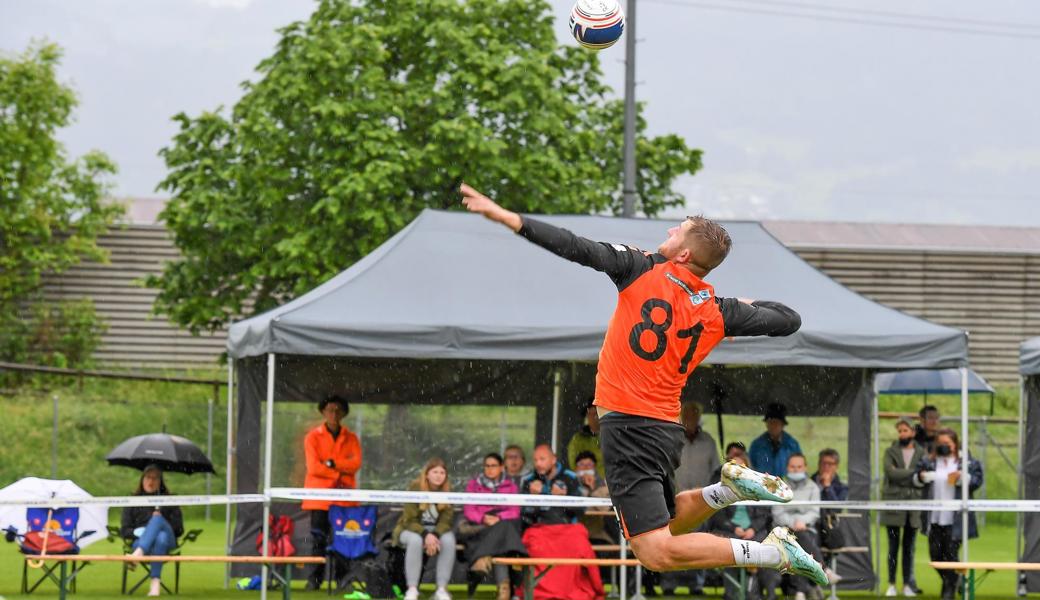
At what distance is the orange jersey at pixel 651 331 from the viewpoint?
7.09 meters

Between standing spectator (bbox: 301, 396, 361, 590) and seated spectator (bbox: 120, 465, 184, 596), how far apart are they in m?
1.17

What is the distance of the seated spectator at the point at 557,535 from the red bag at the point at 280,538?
223 cm

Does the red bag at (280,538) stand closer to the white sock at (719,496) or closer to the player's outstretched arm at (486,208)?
the white sock at (719,496)

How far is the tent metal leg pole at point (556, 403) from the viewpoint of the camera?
47.2ft

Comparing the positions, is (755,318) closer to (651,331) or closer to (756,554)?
(651,331)

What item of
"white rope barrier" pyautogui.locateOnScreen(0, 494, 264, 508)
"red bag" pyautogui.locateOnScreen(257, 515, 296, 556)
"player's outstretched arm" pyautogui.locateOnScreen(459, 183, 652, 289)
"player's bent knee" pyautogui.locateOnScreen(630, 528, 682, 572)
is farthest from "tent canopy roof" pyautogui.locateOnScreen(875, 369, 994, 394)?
"player's outstretched arm" pyautogui.locateOnScreen(459, 183, 652, 289)

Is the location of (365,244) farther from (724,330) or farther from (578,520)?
(724,330)

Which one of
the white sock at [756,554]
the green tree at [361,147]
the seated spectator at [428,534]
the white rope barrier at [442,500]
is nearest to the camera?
the white sock at [756,554]

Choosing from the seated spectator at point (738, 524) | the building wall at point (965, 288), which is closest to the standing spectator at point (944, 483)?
the seated spectator at point (738, 524)

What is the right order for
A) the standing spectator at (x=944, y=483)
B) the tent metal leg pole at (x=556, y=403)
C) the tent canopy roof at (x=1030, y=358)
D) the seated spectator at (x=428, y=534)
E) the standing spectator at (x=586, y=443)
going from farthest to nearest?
the tent metal leg pole at (x=556, y=403), the tent canopy roof at (x=1030, y=358), the standing spectator at (x=944, y=483), the standing spectator at (x=586, y=443), the seated spectator at (x=428, y=534)

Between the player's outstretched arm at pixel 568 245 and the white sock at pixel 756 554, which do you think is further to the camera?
the white sock at pixel 756 554

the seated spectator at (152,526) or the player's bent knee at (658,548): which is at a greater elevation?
the player's bent knee at (658,548)

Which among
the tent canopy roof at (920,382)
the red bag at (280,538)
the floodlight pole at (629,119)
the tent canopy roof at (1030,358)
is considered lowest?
the red bag at (280,538)

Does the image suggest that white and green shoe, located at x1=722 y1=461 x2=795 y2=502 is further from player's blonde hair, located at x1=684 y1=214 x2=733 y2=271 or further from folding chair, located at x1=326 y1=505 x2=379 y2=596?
folding chair, located at x1=326 y1=505 x2=379 y2=596
